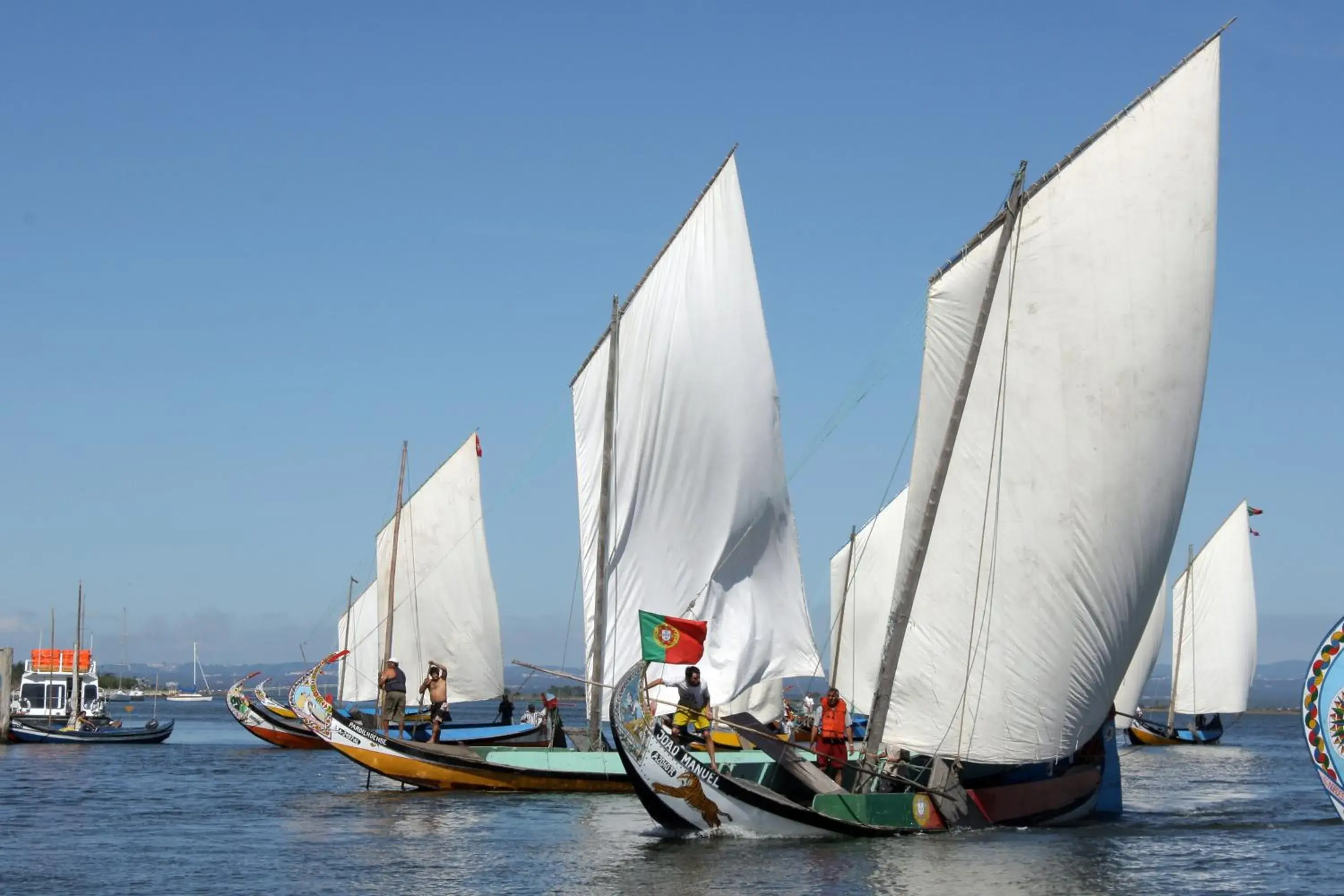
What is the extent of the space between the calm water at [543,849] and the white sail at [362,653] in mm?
20042

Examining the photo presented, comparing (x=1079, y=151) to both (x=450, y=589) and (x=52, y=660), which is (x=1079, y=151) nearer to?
(x=450, y=589)

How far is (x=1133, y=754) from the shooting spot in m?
69.0

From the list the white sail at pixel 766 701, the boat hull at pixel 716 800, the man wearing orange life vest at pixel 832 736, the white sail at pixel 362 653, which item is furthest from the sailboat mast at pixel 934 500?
the white sail at pixel 362 653

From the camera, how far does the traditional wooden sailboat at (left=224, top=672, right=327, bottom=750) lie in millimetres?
64438

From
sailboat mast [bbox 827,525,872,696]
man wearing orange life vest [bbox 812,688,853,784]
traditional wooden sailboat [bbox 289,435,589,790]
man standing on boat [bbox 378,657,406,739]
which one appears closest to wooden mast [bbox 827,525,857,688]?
sailboat mast [bbox 827,525,872,696]

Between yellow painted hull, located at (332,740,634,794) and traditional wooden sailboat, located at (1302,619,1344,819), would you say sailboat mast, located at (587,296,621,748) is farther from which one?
traditional wooden sailboat, located at (1302,619,1344,819)

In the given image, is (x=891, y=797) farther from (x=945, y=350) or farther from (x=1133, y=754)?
(x=1133, y=754)

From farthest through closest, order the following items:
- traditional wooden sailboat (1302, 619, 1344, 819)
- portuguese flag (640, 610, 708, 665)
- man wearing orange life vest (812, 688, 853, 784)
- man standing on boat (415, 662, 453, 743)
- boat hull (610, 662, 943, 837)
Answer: man standing on boat (415, 662, 453, 743), man wearing orange life vest (812, 688, 853, 784), portuguese flag (640, 610, 708, 665), boat hull (610, 662, 943, 837), traditional wooden sailboat (1302, 619, 1344, 819)

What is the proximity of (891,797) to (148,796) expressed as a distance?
64.3 feet

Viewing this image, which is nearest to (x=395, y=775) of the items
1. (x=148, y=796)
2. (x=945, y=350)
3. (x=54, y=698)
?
(x=148, y=796)

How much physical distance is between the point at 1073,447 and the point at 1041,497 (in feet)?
3.02

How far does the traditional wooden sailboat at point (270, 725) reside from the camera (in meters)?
64.4

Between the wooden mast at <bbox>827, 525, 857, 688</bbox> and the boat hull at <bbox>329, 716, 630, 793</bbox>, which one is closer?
the boat hull at <bbox>329, 716, 630, 793</bbox>

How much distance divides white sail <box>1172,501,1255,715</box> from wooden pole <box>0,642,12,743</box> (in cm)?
5259
